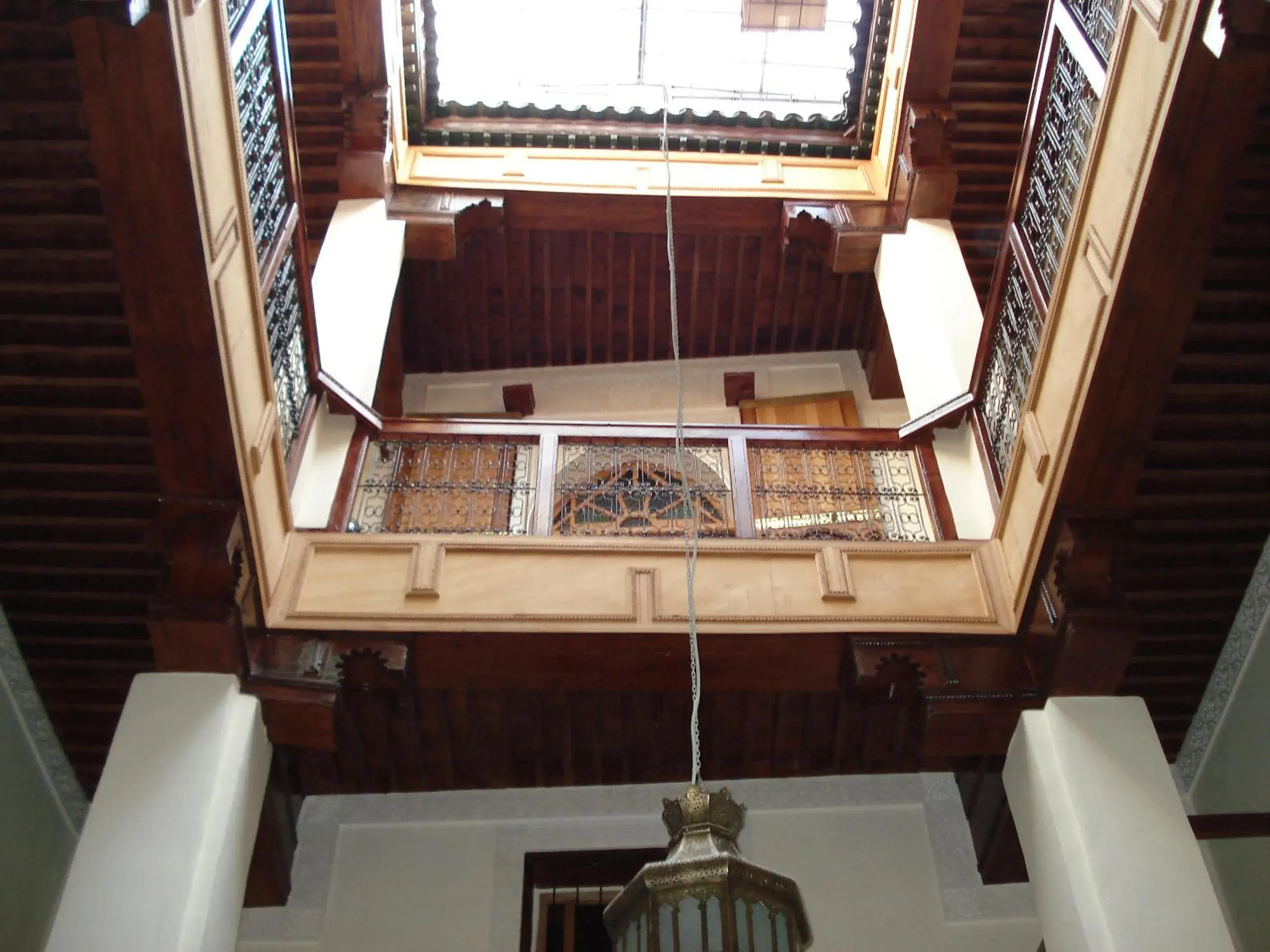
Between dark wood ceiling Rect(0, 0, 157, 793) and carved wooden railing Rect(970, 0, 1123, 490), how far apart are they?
3305mm

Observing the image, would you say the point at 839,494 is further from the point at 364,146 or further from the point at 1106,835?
the point at 364,146

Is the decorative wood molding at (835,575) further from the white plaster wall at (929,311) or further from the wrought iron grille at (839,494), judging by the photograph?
the white plaster wall at (929,311)

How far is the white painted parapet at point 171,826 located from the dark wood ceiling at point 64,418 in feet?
2.65

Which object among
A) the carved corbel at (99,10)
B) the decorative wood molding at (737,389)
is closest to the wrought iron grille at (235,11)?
the carved corbel at (99,10)

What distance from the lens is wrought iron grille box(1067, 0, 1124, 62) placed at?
4.19 metres

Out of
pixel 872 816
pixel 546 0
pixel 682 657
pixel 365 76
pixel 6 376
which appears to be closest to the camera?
pixel 6 376

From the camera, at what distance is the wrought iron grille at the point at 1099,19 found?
13.7ft

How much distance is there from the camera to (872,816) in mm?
5547

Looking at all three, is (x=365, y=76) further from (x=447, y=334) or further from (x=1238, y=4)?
(x=1238, y=4)

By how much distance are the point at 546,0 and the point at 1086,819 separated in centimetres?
622

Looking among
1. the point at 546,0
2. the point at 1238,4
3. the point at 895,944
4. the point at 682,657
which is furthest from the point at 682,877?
the point at 546,0

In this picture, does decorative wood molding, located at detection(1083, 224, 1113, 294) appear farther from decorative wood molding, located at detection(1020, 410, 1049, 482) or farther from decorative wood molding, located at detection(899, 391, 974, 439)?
decorative wood molding, located at detection(899, 391, 974, 439)

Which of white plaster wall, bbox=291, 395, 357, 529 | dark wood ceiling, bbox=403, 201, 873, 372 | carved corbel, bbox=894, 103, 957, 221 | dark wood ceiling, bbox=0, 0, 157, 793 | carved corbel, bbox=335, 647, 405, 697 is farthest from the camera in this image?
dark wood ceiling, bbox=403, 201, 873, 372

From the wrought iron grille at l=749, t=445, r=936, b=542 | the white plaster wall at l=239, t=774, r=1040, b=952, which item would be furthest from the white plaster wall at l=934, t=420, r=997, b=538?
the white plaster wall at l=239, t=774, r=1040, b=952
